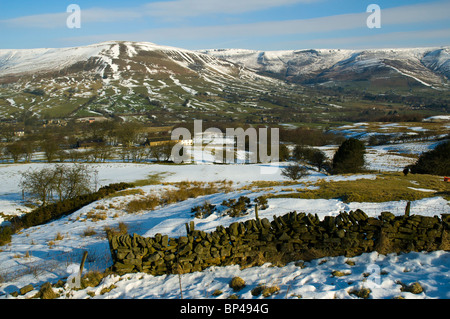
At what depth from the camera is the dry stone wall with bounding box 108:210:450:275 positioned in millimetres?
9312

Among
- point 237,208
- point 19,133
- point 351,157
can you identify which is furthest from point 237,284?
point 19,133

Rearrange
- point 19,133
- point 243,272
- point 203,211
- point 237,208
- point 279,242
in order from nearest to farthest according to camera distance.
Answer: point 243,272, point 279,242, point 237,208, point 203,211, point 19,133

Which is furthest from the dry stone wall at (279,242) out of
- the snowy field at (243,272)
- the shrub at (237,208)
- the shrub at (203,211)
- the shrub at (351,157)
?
the shrub at (351,157)

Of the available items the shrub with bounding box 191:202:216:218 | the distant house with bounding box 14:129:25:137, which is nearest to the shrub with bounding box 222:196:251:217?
the shrub with bounding box 191:202:216:218

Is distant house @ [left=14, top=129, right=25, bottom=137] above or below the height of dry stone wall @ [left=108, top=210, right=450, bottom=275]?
above

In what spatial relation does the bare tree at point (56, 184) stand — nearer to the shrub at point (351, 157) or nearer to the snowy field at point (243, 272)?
the snowy field at point (243, 272)

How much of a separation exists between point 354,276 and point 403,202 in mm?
9327

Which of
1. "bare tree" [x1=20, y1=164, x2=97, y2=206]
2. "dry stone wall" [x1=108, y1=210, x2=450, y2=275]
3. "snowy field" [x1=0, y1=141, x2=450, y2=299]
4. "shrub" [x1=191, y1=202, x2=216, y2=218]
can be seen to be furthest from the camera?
"bare tree" [x1=20, y1=164, x2=97, y2=206]

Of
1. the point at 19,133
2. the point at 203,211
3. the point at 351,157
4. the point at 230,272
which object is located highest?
the point at 19,133

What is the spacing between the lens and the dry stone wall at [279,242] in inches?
367

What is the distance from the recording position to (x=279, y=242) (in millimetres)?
9812

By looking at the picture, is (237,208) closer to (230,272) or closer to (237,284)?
(230,272)

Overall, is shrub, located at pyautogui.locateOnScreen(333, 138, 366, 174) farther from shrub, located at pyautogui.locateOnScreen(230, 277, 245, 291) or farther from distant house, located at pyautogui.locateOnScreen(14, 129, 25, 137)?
distant house, located at pyautogui.locateOnScreen(14, 129, 25, 137)
